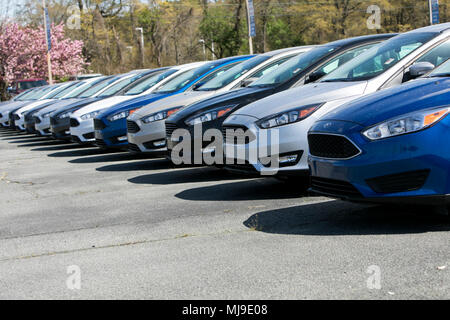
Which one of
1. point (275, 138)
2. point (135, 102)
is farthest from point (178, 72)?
point (275, 138)

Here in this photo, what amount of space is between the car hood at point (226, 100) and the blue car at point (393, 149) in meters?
3.08

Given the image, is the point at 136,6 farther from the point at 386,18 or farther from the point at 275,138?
the point at 275,138

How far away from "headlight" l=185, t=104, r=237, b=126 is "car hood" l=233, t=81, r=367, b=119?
1.13 m

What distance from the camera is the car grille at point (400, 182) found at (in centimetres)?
489

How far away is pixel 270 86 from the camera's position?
8562mm

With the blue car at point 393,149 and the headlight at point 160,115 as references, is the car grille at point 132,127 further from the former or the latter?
the blue car at point 393,149

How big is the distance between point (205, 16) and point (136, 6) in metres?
6.33

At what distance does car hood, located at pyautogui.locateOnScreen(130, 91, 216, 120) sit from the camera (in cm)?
1026

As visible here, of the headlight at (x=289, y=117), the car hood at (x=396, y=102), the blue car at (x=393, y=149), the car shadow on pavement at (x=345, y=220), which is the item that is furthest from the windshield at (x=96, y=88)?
the blue car at (x=393, y=149)

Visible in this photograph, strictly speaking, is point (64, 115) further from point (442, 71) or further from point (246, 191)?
point (442, 71)

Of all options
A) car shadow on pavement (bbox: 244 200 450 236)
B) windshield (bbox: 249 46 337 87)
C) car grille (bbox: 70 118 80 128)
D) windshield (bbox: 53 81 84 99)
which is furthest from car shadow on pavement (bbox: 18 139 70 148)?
car shadow on pavement (bbox: 244 200 450 236)

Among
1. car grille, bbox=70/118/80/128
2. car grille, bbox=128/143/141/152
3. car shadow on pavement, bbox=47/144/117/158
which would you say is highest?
car grille, bbox=70/118/80/128

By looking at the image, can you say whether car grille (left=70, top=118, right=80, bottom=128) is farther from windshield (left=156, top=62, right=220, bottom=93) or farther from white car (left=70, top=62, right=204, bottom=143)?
windshield (left=156, top=62, right=220, bottom=93)

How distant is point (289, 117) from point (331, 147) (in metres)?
1.51
